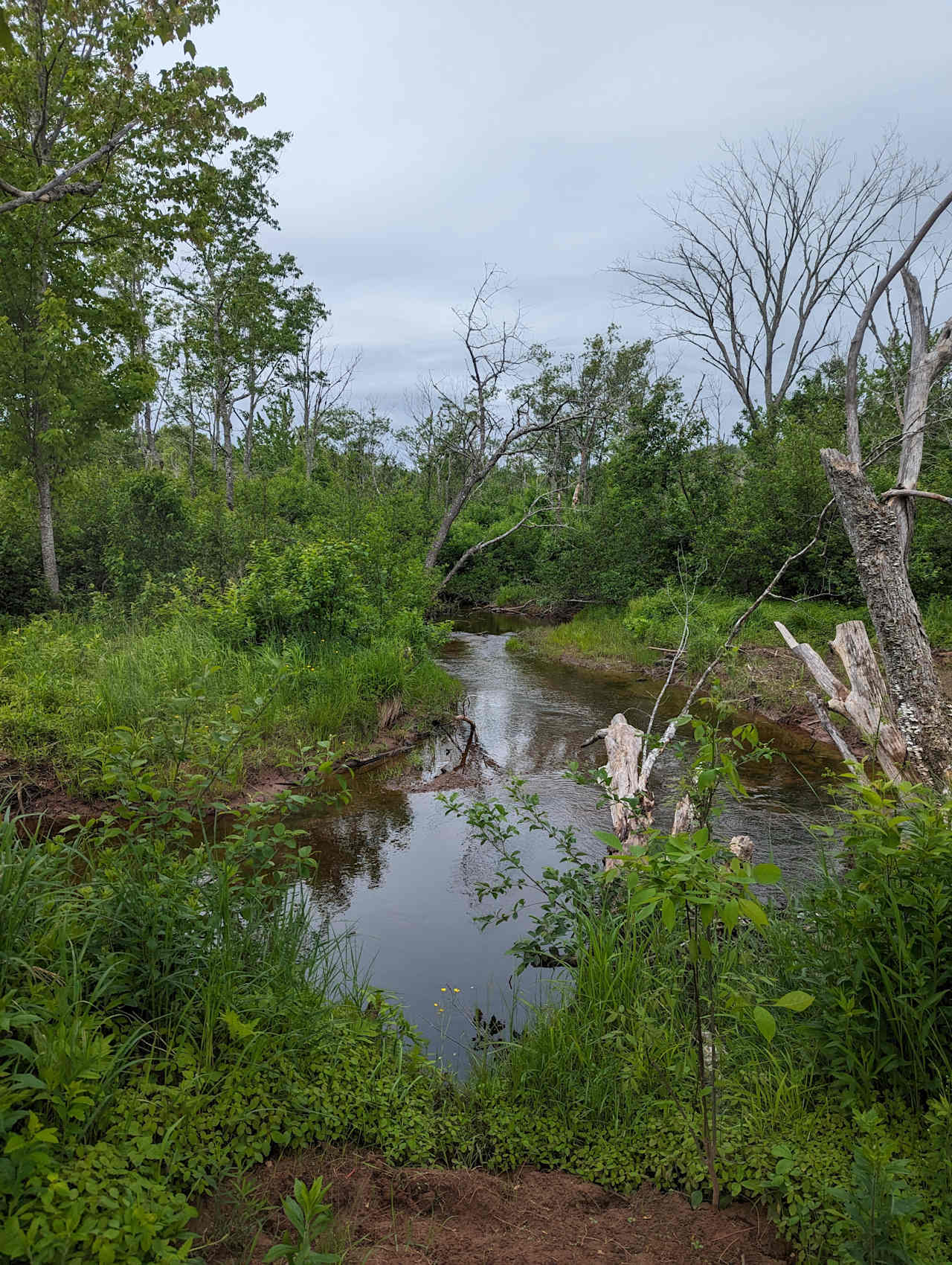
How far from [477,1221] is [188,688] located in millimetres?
3196

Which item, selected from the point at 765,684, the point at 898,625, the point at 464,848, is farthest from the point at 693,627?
the point at 464,848

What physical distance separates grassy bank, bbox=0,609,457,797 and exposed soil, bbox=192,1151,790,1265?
1.89 m

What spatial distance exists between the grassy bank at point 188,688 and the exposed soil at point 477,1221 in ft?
6.20

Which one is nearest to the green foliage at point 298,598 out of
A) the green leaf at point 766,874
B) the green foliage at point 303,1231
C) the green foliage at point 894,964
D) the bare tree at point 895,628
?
the bare tree at point 895,628

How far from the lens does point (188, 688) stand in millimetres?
4406

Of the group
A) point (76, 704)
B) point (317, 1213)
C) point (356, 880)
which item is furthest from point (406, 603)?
point (317, 1213)

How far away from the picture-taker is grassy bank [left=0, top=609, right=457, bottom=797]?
598 centimetres

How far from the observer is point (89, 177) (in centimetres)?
1042

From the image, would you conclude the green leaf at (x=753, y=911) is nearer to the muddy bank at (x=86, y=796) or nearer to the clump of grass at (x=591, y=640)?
the muddy bank at (x=86, y=796)

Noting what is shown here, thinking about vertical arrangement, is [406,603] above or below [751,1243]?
above

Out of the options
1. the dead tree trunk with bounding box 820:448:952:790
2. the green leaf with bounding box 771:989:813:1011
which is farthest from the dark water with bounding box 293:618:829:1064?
the green leaf with bounding box 771:989:813:1011

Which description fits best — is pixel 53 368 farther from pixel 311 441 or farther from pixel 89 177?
pixel 311 441

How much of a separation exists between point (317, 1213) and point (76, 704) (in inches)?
224

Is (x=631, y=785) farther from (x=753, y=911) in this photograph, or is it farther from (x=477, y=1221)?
(x=753, y=911)
